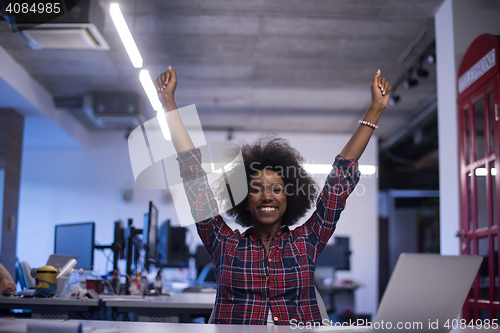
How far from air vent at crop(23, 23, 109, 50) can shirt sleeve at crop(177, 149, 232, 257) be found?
2448 mm

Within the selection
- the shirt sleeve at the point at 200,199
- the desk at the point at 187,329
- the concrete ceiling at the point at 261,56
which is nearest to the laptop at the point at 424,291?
the desk at the point at 187,329

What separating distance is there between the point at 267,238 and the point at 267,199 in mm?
155

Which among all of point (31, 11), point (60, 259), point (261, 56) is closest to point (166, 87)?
point (60, 259)

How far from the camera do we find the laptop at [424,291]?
1.07 m

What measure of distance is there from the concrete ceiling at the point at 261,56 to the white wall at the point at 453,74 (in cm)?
30

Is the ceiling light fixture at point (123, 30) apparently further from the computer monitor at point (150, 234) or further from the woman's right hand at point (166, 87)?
the woman's right hand at point (166, 87)

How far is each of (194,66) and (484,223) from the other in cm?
348

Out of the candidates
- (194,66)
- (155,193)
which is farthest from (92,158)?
(194,66)

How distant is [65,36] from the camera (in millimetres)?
3828

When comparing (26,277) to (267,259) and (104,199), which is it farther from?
(104,199)

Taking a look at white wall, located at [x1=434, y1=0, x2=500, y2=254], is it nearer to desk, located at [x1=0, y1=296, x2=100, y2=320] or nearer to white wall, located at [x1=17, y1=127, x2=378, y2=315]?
desk, located at [x1=0, y1=296, x2=100, y2=320]

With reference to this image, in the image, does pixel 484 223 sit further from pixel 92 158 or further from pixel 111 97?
pixel 92 158

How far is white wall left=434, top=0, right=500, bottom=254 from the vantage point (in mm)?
3691

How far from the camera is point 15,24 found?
3.52 metres
